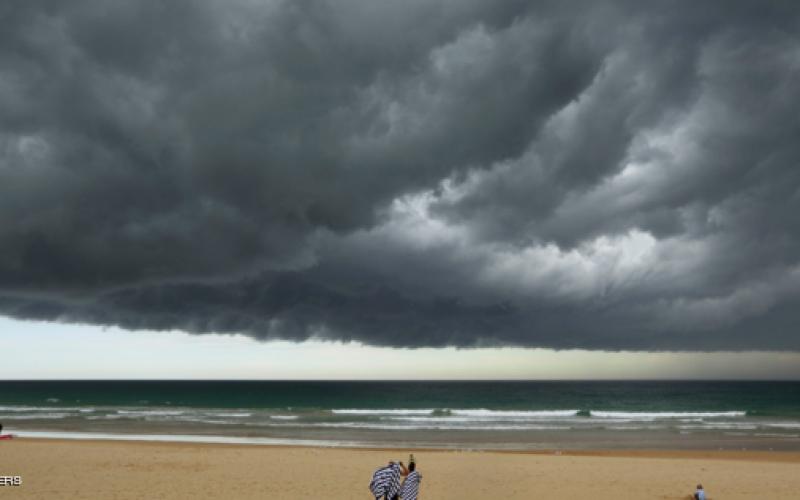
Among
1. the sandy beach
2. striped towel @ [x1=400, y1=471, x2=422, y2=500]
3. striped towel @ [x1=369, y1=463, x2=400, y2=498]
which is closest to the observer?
striped towel @ [x1=369, y1=463, x2=400, y2=498]

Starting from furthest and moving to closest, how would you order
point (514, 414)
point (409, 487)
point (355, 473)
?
point (514, 414), point (355, 473), point (409, 487)

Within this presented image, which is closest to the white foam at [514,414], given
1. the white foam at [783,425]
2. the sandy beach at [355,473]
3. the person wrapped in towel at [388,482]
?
the white foam at [783,425]

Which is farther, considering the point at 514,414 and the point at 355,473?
the point at 514,414

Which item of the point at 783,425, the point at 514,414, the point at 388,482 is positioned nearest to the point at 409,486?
the point at 388,482

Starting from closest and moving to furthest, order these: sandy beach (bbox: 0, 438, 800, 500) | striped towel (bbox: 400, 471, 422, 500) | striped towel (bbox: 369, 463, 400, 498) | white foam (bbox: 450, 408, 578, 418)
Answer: striped towel (bbox: 369, 463, 400, 498)
striped towel (bbox: 400, 471, 422, 500)
sandy beach (bbox: 0, 438, 800, 500)
white foam (bbox: 450, 408, 578, 418)

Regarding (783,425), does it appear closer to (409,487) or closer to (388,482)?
(409,487)

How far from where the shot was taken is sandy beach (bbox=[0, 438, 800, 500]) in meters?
19.6

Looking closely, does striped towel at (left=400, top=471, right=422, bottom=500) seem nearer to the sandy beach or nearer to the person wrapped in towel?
the person wrapped in towel

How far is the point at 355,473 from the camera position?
23.1 meters

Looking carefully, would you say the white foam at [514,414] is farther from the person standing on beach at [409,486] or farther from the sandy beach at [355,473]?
the person standing on beach at [409,486]

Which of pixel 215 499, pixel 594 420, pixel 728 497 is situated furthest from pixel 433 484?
pixel 594 420

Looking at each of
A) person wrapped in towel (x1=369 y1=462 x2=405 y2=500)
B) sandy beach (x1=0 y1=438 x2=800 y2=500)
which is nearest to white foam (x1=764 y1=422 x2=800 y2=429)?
sandy beach (x1=0 y1=438 x2=800 y2=500)

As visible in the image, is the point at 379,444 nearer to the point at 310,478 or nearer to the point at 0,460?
the point at 310,478

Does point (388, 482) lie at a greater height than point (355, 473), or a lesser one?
greater
